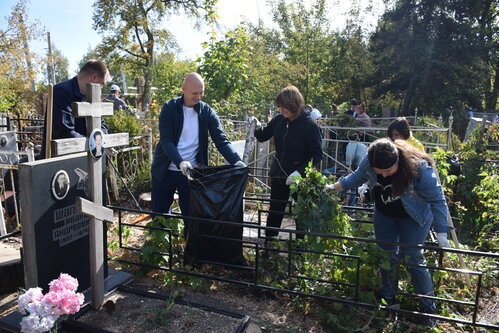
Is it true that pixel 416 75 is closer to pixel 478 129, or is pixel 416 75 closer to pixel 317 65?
pixel 317 65

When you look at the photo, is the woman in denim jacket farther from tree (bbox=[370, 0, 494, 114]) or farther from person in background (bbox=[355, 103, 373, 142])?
tree (bbox=[370, 0, 494, 114])

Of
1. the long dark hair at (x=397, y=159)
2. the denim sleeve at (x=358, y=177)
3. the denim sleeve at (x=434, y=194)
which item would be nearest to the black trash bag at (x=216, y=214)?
the denim sleeve at (x=358, y=177)

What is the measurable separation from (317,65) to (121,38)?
896 centimetres

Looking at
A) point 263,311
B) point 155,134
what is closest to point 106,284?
point 263,311

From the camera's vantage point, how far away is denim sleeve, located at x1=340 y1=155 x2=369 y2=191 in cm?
308

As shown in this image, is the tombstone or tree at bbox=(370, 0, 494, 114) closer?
the tombstone

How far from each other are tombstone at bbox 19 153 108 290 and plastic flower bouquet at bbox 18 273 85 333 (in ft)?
1.65

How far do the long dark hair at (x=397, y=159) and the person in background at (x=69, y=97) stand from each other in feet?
6.85

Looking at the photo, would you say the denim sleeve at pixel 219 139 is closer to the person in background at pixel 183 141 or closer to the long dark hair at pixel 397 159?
the person in background at pixel 183 141

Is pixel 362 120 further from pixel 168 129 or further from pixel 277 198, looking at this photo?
pixel 168 129

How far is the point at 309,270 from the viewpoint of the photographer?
3.05 m

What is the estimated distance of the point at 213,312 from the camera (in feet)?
9.10

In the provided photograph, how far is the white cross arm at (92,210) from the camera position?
2.45 meters

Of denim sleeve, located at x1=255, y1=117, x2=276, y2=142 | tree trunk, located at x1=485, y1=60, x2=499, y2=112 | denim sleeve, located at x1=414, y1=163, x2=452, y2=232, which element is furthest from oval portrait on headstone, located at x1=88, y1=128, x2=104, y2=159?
tree trunk, located at x1=485, y1=60, x2=499, y2=112
